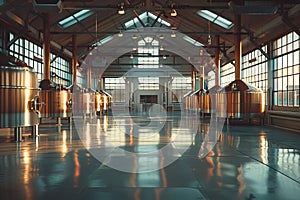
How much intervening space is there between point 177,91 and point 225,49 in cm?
2081

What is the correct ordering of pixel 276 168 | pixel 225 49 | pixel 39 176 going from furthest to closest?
pixel 225 49
pixel 276 168
pixel 39 176

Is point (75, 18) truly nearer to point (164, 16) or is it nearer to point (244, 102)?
point (164, 16)

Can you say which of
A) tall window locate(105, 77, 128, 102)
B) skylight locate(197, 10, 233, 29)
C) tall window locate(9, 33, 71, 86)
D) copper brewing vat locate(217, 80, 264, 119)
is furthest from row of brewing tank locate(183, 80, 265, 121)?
tall window locate(105, 77, 128, 102)

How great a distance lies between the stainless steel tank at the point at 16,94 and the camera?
9.12m

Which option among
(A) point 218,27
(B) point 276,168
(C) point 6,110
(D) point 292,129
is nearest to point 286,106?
(D) point 292,129

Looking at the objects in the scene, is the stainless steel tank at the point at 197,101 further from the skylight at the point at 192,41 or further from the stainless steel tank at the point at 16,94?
the stainless steel tank at the point at 16,94

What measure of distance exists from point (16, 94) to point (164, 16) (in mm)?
11999

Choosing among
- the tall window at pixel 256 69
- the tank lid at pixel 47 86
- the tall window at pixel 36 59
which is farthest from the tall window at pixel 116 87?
the tank lid at pixel 47 86

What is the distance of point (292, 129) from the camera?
14547 millimetres

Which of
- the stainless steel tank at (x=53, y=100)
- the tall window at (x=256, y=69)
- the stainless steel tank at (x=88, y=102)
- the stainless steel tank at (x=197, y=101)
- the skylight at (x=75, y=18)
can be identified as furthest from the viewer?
the stainless steel tank at (x=197, y=101)

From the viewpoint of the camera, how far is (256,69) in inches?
801

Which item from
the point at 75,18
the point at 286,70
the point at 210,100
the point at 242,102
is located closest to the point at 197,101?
the point at 210,100

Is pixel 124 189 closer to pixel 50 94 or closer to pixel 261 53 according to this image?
pixel 50 94

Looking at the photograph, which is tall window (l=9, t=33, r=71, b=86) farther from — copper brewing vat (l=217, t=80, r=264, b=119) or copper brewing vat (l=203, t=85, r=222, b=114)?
copper brewing vat (l=203, t=85, r=222, b=114)
